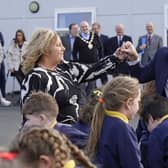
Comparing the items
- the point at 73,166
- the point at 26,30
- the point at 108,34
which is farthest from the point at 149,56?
the point at 73,166

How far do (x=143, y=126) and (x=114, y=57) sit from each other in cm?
67

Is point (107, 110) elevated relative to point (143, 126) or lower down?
elevated

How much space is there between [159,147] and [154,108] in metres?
0.48

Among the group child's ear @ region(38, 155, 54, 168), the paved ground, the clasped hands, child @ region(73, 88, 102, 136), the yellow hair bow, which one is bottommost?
the paved ground

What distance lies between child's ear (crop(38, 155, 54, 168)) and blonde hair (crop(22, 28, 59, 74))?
2360mm

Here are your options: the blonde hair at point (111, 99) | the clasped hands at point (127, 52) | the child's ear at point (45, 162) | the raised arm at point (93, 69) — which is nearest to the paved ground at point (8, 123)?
the raised arm at point (93, 69)

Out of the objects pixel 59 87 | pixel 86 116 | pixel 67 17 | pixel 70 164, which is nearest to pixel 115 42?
pixel 67 17

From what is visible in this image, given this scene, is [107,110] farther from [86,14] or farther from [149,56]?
[86,14]

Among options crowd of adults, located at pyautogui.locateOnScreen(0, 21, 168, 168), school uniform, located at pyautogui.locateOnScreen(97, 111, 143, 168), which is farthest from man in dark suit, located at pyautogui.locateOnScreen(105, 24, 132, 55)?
school uniform, located at pyautogui.locateOnScreen(97, 111, 143, 168)

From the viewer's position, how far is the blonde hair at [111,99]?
13.7ft

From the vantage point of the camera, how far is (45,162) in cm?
246

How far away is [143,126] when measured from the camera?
17.8 feet

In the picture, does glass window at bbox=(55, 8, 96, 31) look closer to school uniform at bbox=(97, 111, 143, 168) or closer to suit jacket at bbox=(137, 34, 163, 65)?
suit jacket at bbox=(137, 34, 163, 65)

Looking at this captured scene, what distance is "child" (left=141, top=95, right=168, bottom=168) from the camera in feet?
14.6
